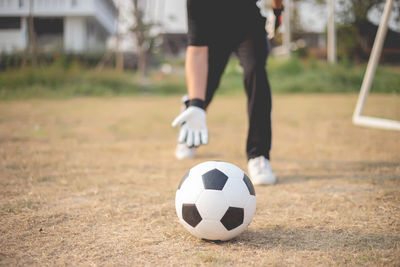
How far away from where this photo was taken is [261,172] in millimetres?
2611

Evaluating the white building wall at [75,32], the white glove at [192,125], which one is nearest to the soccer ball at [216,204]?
the white glove at [192,125]

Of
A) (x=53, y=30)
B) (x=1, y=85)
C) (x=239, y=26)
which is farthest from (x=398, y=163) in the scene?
(x=53, y=30)

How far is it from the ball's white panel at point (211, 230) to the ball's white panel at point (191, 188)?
0.11 meters

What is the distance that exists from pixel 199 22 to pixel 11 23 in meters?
9.32

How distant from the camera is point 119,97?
33.5ft

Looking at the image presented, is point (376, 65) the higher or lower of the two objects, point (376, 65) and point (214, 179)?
the higher

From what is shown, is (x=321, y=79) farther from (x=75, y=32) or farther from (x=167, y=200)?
(x=75, y=32)

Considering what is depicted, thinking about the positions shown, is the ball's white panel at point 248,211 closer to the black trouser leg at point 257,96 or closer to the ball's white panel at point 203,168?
the ball's white panel at point 203,168

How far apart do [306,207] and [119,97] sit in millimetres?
8725

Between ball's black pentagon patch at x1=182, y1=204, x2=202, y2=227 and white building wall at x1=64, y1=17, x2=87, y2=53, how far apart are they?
576 inches

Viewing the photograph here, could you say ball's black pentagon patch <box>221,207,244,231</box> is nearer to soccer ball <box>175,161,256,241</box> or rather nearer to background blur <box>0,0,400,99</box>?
soccer ball <box>175,161,256,241</box>

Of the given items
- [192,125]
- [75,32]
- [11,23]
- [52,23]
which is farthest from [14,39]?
[192,125]

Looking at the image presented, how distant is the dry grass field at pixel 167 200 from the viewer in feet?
4.90

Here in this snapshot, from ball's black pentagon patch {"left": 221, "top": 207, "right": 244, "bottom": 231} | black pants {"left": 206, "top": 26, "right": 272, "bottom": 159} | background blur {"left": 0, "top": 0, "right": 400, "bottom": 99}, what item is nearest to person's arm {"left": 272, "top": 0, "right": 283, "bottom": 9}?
black pants {"left": 206, "top": 26, "right": 272, "bottom": 159}
